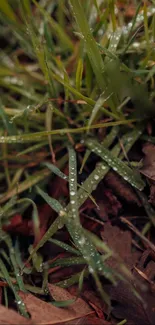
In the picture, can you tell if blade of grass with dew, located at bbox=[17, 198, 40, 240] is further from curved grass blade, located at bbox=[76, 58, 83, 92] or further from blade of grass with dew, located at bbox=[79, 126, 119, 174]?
curved grass blade, located at bbox=[76, 58, 83, 92]

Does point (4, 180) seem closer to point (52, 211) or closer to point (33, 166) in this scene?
point (33, 166)

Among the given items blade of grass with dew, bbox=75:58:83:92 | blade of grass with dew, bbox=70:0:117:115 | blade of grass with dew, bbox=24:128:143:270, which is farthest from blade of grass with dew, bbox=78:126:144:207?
blade of grass with dew, bbox=75:58:83:92

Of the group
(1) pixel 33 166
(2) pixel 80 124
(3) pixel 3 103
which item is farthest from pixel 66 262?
(3) pixel 3 103

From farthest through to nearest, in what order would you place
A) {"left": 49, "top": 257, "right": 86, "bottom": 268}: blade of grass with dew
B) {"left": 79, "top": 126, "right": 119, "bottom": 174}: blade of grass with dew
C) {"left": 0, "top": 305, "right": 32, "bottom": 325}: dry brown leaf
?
{"left": 79, "top": 126, "right": 119, "bottom": 174}: blade of grass with dew
{"left": 49, "top": 257, "right": 86, "bottom": 268}: blade of grass with dew
{"left": 0, "top": 305, "right": 32, "bottom": 325}: dry brown leaf

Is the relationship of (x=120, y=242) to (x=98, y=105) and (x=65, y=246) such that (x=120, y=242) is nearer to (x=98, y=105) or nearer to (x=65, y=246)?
(x=65, y=246)

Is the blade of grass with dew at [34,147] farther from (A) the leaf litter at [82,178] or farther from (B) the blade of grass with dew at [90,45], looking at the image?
(B) the blade of grass with dew at [90,45]

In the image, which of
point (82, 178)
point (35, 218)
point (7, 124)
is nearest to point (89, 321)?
point (35, 218)

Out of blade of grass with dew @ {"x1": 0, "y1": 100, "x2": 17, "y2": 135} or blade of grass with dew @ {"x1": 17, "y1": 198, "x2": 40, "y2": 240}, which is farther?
blade of grass with dew @ {"x1": 0, "y1": 100, "x2": 17, "y2": 135}
